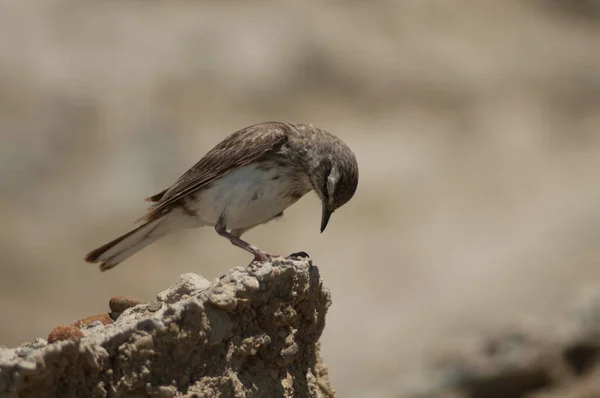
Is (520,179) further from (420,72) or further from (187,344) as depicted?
(187,344)

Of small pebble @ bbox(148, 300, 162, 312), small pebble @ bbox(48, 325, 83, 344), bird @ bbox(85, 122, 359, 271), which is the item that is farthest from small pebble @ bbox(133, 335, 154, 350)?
bird @ bbox(85, 122, 359, 271)

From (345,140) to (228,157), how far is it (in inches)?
536

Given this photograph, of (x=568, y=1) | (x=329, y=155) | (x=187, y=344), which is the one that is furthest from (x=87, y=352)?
(x=568, y=1)

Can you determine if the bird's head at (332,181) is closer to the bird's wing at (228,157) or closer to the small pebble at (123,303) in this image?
the bird's wing at (228,157)

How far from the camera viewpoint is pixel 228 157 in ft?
30.4

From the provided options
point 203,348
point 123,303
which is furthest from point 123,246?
point 203,348

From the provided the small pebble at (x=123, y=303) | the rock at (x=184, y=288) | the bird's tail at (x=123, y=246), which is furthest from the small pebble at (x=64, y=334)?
the bird's tail at (x=123, y=246)

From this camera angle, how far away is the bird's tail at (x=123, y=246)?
31.9 feet

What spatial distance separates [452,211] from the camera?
22406mm

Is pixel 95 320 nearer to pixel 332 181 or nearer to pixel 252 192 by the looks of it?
pixel 252 192

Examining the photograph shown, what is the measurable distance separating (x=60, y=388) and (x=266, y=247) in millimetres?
15709

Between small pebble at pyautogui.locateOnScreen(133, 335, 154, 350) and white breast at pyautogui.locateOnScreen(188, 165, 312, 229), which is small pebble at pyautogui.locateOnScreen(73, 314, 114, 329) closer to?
small pebble at pyautogui.locateOnScreen(133, 335, 154, 350)

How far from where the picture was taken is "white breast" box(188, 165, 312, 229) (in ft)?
29.5

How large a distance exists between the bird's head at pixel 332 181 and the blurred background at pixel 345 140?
953 centimetres
